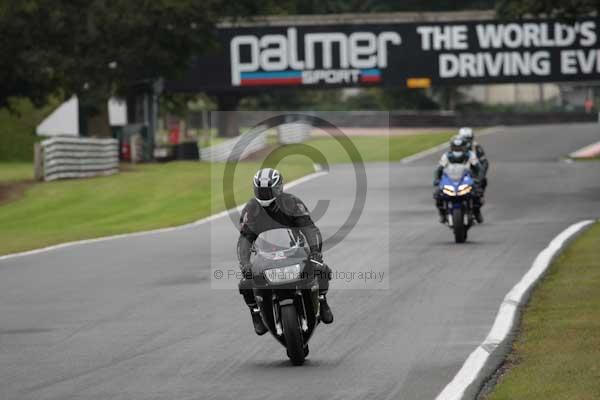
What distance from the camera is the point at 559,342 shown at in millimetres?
11930

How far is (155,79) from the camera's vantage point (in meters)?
52.8

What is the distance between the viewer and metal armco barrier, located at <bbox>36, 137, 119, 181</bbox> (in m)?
40.5

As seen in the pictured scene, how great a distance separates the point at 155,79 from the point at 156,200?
17942 millimetres

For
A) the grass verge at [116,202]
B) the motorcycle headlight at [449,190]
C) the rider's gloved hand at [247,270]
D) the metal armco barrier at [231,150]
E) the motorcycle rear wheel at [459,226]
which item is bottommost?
the metal armco barrier at [231,150]

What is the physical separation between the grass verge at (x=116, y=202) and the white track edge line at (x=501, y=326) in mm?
9442

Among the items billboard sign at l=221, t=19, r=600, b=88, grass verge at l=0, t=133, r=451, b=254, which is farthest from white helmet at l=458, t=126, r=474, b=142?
billboard sign at l=221, t=19, r=600, b=88

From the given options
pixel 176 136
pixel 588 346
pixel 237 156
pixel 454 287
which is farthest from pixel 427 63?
pixel 588 346

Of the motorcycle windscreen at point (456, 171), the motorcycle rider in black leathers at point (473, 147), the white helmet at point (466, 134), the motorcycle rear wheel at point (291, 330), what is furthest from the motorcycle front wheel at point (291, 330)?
the white helmet at point (466, 134)

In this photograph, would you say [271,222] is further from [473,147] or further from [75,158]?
[75,158]

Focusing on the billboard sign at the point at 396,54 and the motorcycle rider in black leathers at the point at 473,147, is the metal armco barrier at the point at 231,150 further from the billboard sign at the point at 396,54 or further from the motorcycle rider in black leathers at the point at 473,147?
the motorcycle rider in black leathers at the point at 473,147

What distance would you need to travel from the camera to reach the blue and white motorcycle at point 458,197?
22.2 m

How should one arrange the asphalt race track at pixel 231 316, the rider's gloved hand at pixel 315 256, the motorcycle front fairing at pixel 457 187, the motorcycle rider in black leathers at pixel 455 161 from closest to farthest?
the asphalt race track at pixel 231 316
the rider's gloved hand at pixel 315 256
the motorcycle front fairing at pixel 457 187
the motorcycle rider in black leathers at pixel 455 161

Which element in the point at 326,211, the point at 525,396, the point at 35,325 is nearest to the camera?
the point at 525,396

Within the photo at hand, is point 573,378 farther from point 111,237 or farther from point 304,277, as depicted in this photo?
point 111,237
